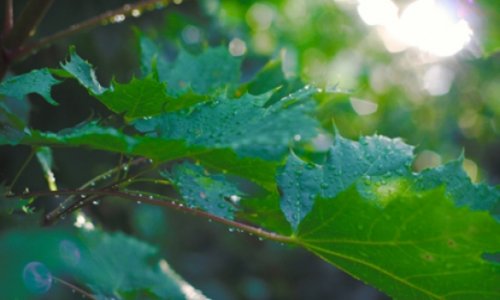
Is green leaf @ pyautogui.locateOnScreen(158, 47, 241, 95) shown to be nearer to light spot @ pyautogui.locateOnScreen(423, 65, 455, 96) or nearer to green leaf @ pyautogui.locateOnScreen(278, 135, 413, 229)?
green leaf @ pyautogui.locateOnScreen(278, 135, 413, 229)

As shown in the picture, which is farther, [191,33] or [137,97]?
[191,33]

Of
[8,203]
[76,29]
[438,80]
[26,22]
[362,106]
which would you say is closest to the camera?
[8,203]

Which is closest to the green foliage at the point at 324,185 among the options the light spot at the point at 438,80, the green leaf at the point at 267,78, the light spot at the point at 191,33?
the green leaf at the point at 267,78

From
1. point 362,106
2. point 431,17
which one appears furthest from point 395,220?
point 362,106

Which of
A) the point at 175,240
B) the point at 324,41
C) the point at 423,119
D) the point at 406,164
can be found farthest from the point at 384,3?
the point at 423,119

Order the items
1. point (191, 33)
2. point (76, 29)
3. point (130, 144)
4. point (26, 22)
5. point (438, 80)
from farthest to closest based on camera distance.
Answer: point (438, 80)
point (191, 33)
point (76, 29)
point (26, 22)
point (130, 144)

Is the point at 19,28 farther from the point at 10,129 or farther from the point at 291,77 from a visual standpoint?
the point at 291,77

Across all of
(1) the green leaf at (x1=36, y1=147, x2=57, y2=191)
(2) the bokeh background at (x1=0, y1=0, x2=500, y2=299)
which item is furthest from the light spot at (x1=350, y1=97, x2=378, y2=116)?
(1) the green leaf at (x1=36, y1=147, x2=57, y2=191)

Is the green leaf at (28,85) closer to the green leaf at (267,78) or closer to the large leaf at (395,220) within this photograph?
the large leaf at (395,220)
